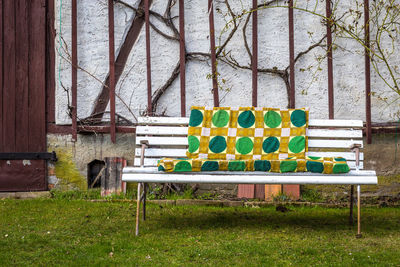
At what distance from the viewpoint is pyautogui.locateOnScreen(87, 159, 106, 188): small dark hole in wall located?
5223 millimetres

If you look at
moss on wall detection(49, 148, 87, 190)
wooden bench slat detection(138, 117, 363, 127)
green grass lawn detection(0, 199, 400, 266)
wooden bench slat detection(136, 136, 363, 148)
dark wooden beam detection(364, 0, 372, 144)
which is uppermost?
dark wooden beam detection(364, 0, 372, 144)

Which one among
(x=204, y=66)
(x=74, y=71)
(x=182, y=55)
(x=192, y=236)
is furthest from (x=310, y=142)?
(x=74, y=71)

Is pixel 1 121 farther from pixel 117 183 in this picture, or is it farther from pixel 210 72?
pixel 210 72

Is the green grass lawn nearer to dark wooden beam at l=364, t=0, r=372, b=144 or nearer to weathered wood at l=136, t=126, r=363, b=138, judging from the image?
weathered wood at l=136, t=126, r=363, b=138

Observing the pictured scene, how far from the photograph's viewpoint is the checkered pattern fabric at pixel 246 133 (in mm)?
4016

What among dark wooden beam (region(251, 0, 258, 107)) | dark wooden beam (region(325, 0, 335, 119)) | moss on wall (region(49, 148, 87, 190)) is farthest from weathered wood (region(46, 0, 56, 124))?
dark wooden beam (region(325, 0, 335, 119))

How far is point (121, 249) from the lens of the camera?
302cm

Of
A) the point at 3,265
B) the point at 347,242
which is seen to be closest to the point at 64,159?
the point at 3,265

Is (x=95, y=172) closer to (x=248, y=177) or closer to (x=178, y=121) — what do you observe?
(x=178, y=121)

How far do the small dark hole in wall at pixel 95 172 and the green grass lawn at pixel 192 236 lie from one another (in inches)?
23.5

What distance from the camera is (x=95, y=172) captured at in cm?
527

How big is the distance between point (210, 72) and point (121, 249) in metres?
2.60

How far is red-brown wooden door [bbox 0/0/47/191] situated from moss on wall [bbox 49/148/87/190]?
21 centimetres

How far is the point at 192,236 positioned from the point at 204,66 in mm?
2271
